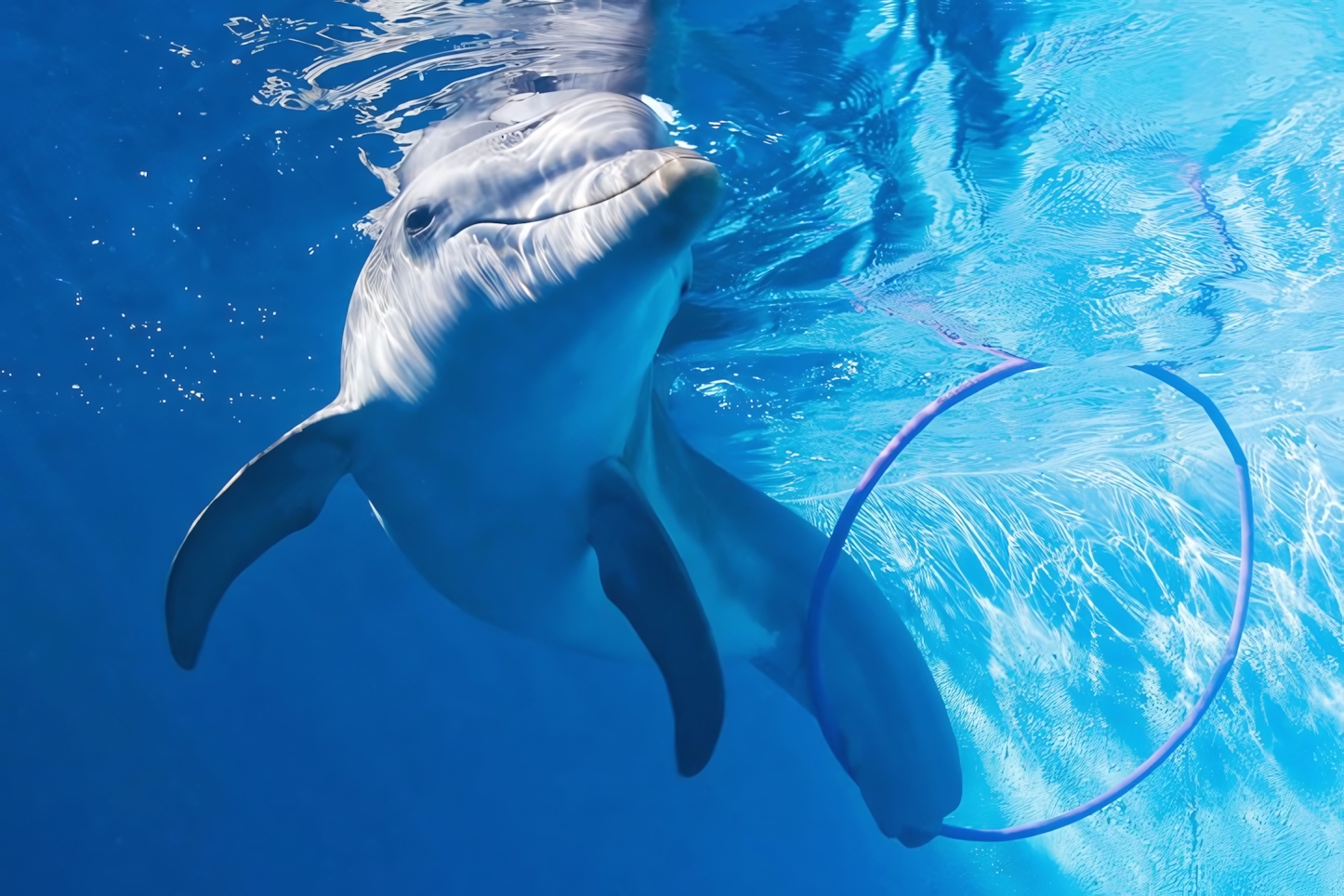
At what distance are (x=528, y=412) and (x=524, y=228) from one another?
0.76m

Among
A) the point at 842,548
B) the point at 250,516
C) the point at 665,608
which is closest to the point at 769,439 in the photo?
the point at 842,548

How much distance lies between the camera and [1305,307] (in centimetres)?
957

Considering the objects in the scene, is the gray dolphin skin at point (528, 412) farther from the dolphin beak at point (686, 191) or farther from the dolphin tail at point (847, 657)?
the dolphin tail at point (847, 657)

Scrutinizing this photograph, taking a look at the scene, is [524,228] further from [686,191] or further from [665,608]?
[665,608]

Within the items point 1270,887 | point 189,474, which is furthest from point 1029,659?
point 189,474

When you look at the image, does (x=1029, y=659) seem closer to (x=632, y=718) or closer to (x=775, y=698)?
(x=775, y=698)

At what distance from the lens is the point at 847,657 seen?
5.97 meters

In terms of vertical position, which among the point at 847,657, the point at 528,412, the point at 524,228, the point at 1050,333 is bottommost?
the point at 1050,333

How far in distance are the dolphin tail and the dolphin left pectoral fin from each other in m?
1.76

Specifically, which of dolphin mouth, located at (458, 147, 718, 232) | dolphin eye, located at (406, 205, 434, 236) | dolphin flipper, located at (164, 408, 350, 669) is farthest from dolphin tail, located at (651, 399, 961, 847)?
dolphin mouth, located at (458, 147, 718, 232)

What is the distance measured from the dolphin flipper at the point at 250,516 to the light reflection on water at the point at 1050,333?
3164 mm

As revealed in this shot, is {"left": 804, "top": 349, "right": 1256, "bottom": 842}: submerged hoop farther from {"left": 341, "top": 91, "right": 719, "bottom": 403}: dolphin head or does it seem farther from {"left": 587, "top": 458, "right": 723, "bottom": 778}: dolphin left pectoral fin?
{"left": 341, "top": 91, "right": 719, "bottom": 403}: dolphin head

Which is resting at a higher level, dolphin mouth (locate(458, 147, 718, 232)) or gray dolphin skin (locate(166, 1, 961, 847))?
dolphin mouth (locate(458, 147, 718, 232))

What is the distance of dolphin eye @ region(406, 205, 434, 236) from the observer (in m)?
3.40
